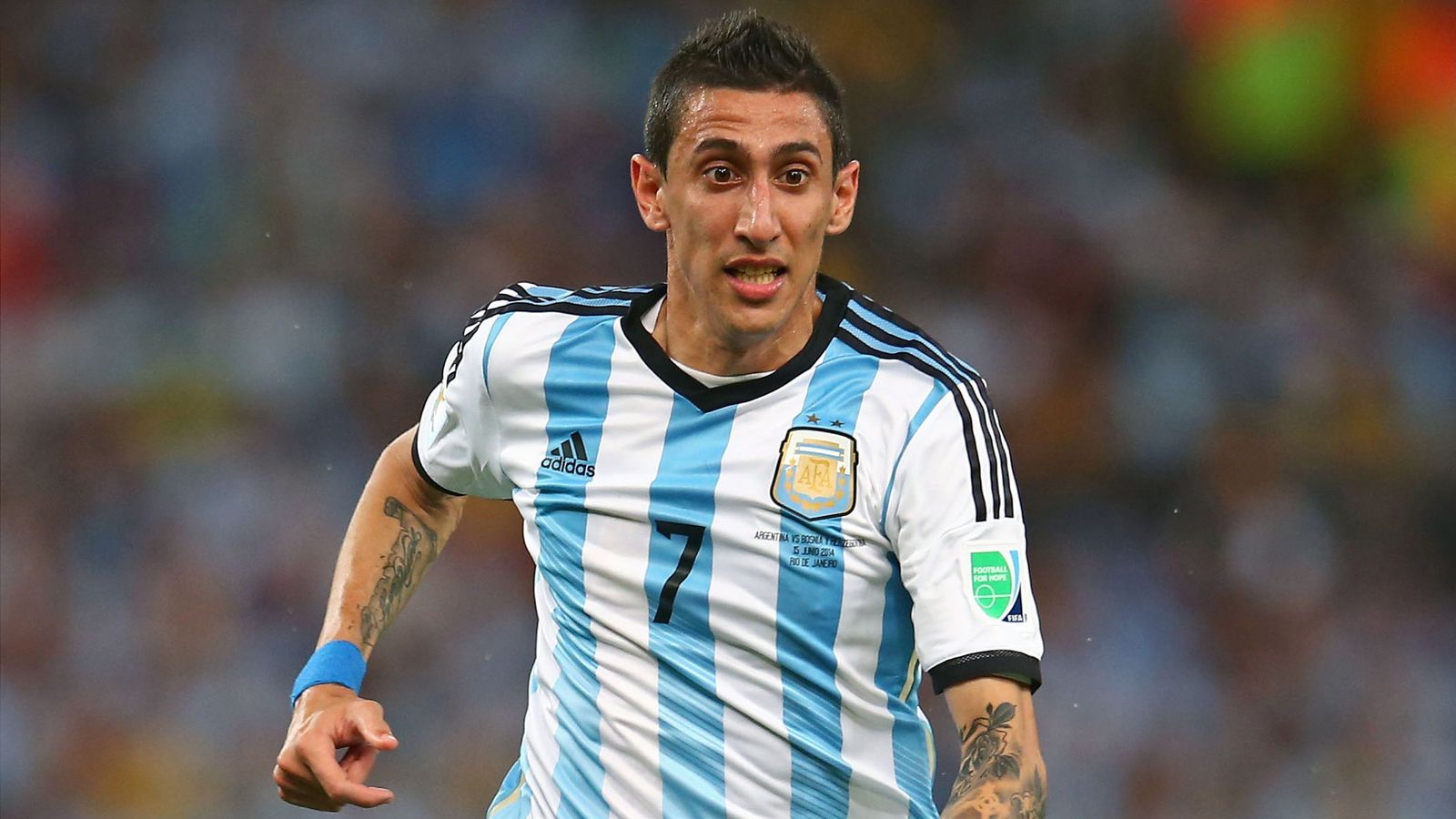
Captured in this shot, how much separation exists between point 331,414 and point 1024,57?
372 cm

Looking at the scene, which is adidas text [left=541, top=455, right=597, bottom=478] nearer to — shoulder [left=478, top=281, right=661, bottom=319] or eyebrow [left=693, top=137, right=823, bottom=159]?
shoulder [left=478, top=281, right=661, bottom=319]

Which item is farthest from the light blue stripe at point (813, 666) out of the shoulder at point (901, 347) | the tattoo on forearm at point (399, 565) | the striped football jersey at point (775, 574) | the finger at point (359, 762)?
the tattoo on forearm at point (399, 565)

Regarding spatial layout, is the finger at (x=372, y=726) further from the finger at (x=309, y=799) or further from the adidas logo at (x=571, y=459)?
the adidas logo at (x=571, y=459)

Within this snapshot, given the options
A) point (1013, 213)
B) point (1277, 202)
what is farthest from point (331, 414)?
point (1277, 202)

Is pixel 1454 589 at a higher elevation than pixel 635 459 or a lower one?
lower

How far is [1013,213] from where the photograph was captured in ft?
25.6

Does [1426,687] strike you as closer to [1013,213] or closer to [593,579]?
[1013,213]

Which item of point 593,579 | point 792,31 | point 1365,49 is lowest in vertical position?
point 593,579

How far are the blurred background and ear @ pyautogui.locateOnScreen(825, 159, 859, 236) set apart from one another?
4.10 metres

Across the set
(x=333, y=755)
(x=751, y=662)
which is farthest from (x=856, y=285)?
(x=333, y=755)

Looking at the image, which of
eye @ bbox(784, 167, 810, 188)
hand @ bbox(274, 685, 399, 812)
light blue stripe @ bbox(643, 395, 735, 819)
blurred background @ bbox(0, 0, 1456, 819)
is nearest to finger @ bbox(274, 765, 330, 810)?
hand @ bbox(274, 685, 399, 812)

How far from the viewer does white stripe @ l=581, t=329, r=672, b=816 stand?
2896 millimetres

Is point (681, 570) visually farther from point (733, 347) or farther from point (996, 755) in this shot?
point (996, 755)

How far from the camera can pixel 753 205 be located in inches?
113
